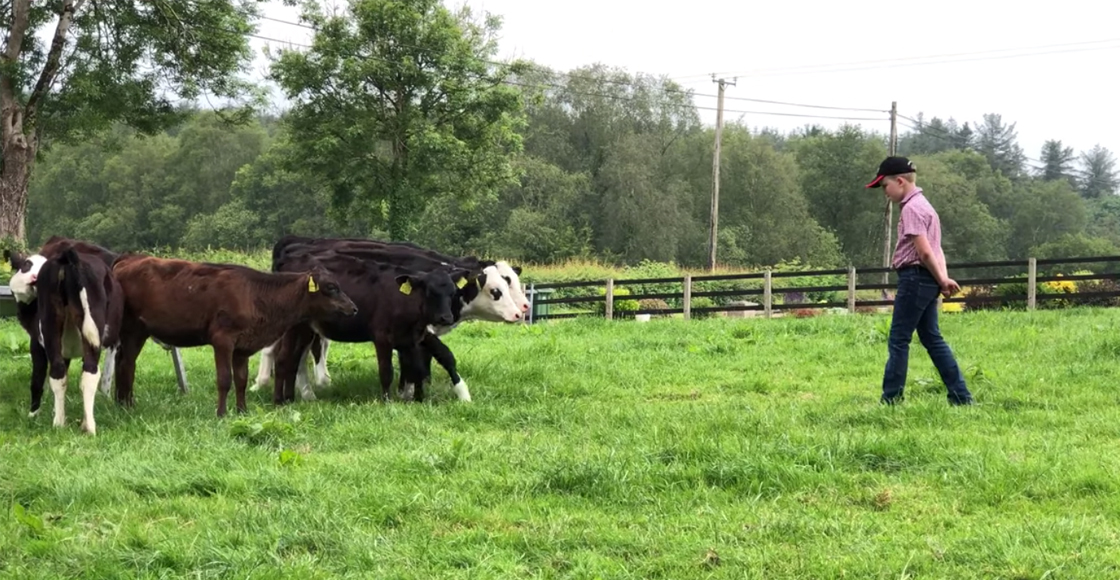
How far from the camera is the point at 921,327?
7266 millimetres

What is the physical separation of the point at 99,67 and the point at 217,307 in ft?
62.0

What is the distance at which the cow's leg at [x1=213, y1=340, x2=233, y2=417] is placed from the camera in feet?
25.3

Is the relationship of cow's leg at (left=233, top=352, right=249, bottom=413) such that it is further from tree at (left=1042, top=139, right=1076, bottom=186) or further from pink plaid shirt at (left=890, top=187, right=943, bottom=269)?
tree at (left=1042, top=139, right=1076, bottom=186)

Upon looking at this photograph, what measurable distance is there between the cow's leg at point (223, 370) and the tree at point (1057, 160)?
149038 millimetres

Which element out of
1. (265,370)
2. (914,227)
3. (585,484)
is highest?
(914,227)

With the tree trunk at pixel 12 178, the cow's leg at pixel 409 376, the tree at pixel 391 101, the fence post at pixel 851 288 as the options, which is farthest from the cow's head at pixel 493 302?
the tree at pixel 391 101

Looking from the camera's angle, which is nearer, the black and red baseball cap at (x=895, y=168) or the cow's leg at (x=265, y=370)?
the black and red baseball cap at (x=895, y=168)

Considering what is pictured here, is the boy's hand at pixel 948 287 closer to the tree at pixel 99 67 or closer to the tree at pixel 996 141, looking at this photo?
the tree at pixel 99 67

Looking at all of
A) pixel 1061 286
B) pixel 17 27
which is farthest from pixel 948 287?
pixel 17 27

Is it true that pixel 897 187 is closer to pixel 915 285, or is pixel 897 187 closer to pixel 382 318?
pixel 915 285

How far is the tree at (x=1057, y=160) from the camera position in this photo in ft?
455

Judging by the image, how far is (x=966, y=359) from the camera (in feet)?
33.7

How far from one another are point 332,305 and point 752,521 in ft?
16.3

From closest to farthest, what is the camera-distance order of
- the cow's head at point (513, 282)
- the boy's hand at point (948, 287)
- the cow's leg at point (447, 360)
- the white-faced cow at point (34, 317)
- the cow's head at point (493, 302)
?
the boy's hand at point (948, 287) → the white-faced cow at point (34, 317) → the cow's leg at point (447, 360) → the cow's head at point (493, 302) → the cow's head at point (513, 282)
